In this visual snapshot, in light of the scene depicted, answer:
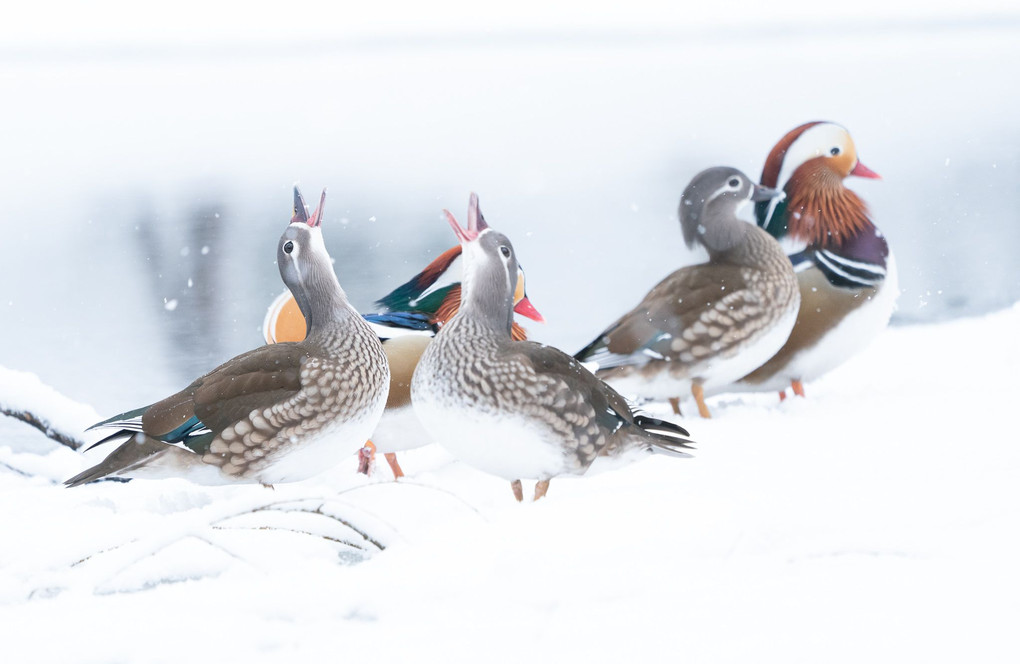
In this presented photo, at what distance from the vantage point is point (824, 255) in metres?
1.24

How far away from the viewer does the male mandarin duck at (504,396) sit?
93 cm

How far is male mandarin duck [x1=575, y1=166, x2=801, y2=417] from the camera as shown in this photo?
1146 mm

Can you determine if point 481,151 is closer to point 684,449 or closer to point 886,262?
point 684,449

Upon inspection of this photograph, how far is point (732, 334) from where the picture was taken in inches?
45.1

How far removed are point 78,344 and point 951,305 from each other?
1091 mm

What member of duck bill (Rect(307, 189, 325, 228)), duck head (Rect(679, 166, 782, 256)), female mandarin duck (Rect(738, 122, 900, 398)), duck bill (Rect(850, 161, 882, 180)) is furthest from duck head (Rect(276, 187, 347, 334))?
duck bill (Rect(850, 161, 882, 180))

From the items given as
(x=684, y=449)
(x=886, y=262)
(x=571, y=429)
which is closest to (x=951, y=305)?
(x=886, y=262)

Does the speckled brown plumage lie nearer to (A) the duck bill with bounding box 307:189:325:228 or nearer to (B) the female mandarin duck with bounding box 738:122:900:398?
(B) the female mandarin duck with bounding box 738:122:900:398

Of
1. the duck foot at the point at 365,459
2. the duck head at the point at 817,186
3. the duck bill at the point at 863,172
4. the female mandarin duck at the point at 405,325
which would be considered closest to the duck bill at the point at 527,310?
the female mandarin duck at the point at 405,325

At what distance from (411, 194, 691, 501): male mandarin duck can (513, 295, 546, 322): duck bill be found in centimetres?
9

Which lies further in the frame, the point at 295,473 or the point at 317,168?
the point at 317,168

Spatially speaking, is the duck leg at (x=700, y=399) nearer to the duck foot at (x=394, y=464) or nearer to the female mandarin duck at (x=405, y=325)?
Result: the female mandarin duck at (x=405, y=325)

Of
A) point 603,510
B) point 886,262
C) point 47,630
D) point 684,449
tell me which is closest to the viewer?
point 47,630

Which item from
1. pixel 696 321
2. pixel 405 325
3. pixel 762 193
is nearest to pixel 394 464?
pixel 405 325
